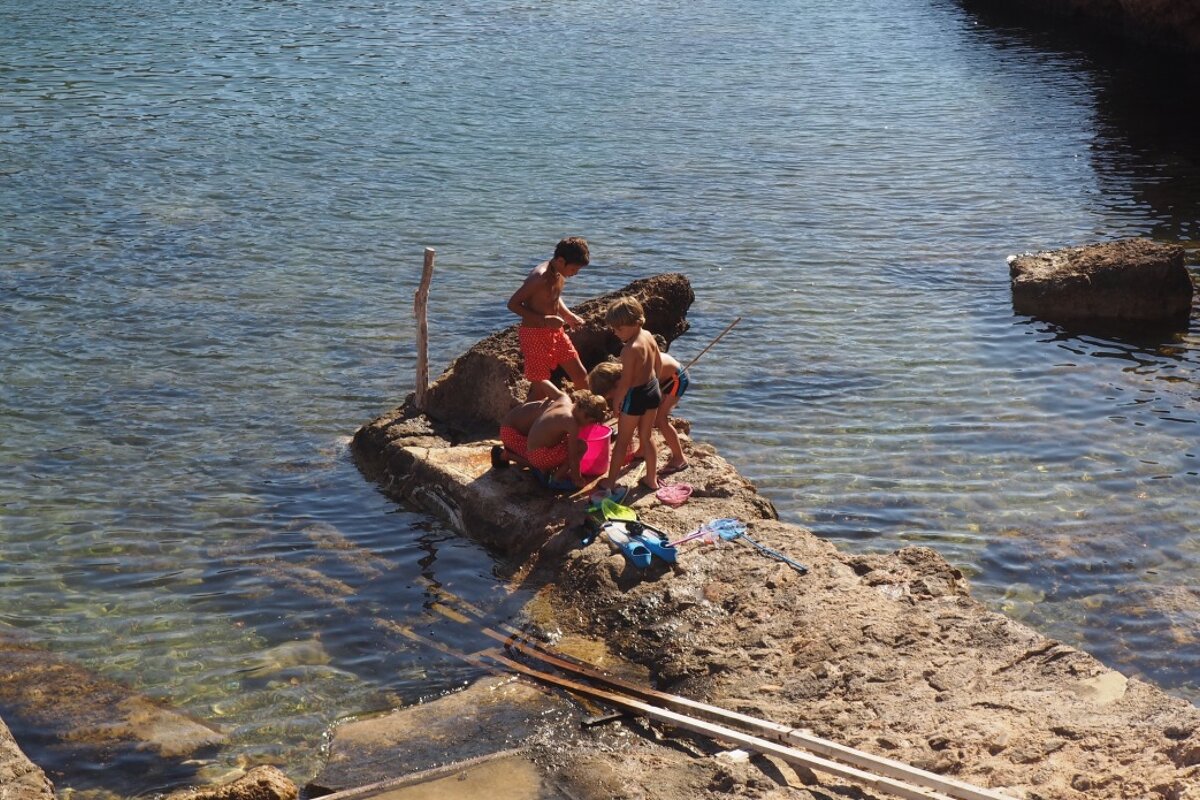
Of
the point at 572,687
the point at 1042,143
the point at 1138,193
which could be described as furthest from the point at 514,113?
the point at 572,687

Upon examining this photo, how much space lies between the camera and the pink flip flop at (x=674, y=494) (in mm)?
9836

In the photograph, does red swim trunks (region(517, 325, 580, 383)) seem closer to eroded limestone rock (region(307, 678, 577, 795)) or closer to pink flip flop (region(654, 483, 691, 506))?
pink flip flop (region(654, 483, 691, 506))

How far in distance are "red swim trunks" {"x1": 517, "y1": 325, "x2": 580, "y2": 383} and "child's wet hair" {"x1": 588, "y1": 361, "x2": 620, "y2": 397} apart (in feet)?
2.69

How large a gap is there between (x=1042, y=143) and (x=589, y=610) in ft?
57.5

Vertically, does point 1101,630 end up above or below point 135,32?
below

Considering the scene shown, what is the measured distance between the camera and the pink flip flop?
984 cm

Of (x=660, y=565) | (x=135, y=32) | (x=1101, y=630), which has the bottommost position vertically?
(x=1101, y=630)

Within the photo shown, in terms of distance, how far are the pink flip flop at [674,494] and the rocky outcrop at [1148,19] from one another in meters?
23.4

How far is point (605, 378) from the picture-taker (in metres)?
10.2

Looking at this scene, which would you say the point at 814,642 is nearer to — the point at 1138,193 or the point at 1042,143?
the point at 1138,193

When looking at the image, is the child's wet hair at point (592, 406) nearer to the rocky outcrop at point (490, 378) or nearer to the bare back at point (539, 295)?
the bare back at point (539, 295)

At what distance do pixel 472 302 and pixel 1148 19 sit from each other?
20955 mm

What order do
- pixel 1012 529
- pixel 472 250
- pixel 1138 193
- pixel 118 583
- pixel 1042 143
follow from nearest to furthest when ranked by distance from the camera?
pixel 118 583
pixel 1012 529
pixel 472 250
pixel 1138 193
pixel 1042 143

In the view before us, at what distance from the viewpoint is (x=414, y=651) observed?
29.8 feet
